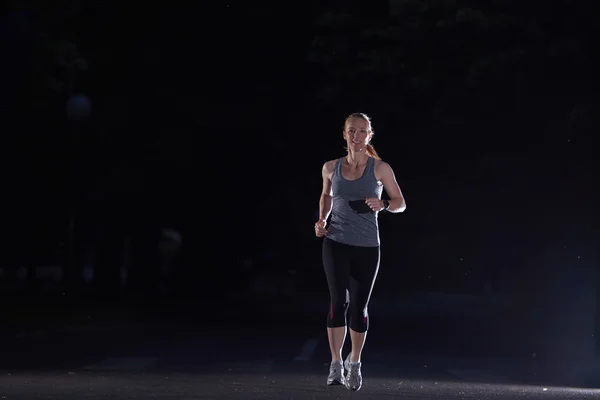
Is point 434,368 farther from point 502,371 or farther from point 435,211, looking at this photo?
point 435,211

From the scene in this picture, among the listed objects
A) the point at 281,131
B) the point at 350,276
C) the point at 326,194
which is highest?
the point at 281,131

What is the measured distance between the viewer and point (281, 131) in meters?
36.1

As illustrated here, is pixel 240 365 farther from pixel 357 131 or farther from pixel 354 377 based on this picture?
pixel 357 131

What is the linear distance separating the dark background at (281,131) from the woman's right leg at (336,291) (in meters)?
9.14

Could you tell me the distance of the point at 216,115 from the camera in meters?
35.3

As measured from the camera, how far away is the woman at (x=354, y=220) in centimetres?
914

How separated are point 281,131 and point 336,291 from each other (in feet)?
88.3

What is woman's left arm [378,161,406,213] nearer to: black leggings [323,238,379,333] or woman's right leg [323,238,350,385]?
black leggings [323,238,379,333]

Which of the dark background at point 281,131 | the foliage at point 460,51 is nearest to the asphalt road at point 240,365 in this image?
the dark background at point 281,131

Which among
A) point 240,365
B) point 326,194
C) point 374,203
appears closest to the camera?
point 374,203

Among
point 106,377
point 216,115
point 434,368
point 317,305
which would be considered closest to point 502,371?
point 434,368

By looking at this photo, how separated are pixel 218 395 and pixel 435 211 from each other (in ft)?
67.7

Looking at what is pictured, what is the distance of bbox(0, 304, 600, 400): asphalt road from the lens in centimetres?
1110

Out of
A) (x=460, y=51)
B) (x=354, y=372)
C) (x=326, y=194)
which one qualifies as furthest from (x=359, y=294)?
(x=460, y=51)
